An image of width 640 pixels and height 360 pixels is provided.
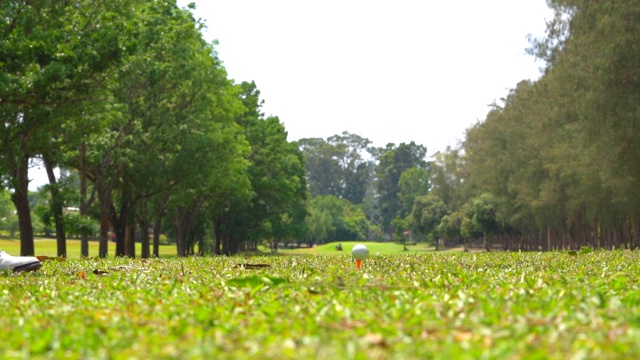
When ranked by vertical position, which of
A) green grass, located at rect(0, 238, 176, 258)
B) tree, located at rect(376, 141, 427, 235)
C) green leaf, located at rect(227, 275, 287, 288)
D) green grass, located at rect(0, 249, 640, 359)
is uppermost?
tree, located at rect(376, 141, 427, 235)

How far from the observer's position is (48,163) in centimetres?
3142

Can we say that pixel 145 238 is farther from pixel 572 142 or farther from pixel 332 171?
pixel 332 171

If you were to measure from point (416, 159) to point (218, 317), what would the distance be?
184 m

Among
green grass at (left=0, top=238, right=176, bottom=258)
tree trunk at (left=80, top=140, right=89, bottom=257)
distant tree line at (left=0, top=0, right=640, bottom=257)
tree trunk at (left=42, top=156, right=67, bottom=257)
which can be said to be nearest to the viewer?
distant tree line at (left=0, top=0, right=640, bottom=257)

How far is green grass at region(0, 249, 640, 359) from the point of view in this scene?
3627 mm

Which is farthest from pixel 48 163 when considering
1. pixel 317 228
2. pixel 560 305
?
pixel 317 228

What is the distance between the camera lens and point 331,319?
15.9 ft

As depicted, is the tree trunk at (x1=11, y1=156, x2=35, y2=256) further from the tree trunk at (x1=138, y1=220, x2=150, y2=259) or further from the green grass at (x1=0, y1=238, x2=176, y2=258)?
the green grass at (x1=0, y1=238, x2=176, y2=258)

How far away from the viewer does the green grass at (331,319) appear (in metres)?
3.63

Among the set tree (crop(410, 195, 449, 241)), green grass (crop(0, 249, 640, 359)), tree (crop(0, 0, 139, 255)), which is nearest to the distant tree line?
tree (crop(0, 0, 139, 255))

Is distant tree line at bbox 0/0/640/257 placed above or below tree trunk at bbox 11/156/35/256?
above

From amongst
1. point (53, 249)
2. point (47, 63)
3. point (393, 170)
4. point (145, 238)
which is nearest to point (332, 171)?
point (393, 170)

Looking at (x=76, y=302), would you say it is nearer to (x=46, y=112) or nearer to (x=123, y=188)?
(x=46, y=112)

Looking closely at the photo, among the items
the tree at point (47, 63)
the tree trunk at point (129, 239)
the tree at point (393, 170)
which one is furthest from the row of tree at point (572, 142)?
the tree at point (393, 170)
